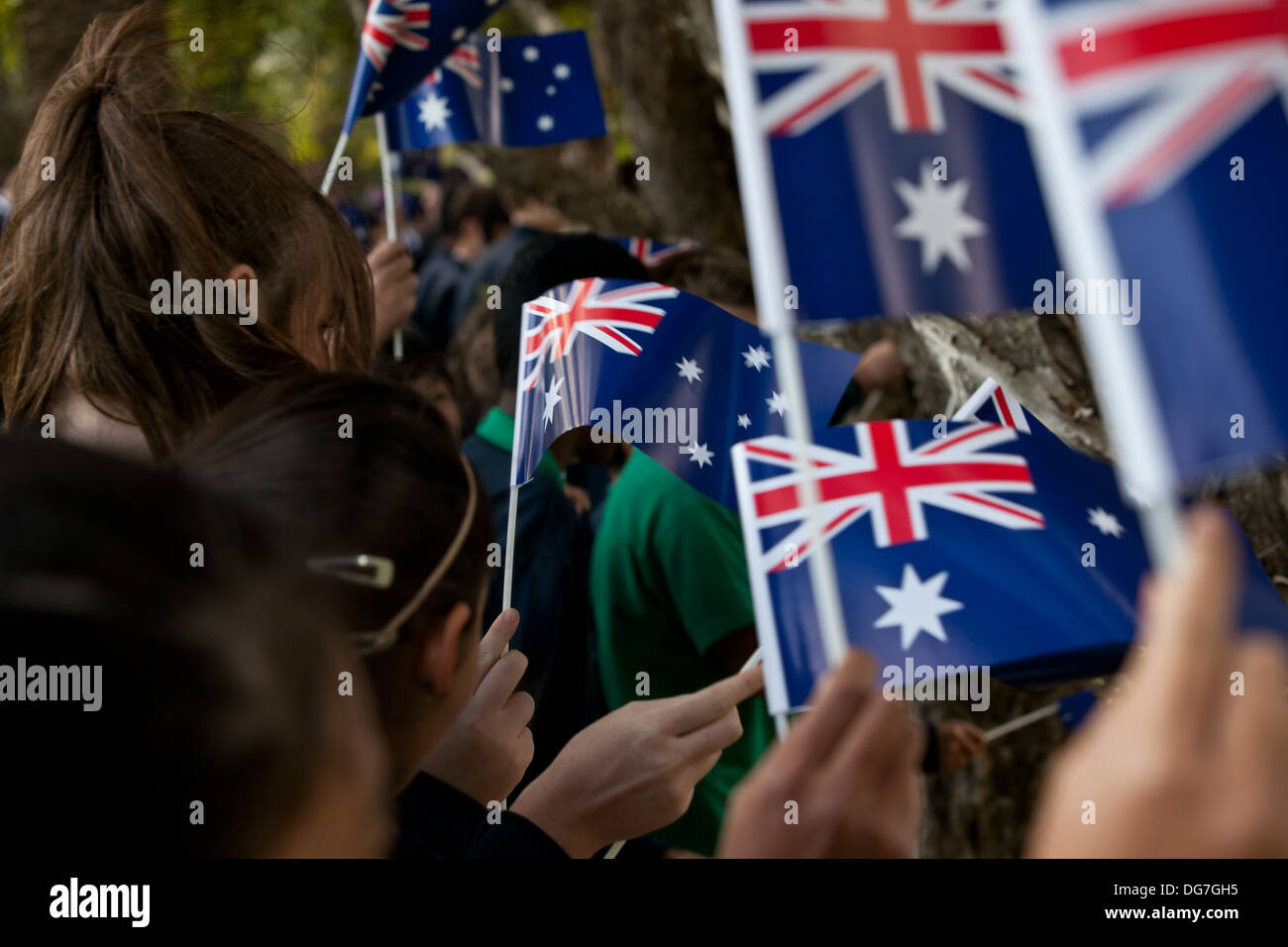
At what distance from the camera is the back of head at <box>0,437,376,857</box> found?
990 mm

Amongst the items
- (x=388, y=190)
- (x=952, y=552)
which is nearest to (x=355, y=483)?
(x=952, y=552)

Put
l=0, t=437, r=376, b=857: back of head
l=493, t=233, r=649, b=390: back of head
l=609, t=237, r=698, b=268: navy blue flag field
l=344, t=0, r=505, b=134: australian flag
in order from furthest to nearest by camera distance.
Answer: l=609, t=237, r=698, b=268: navy blue flag field
l=344, t=0, r=505, b=134: australian flag
l=493, t=233, r=649, b=390: back of head
l=0, t=437, r=376, b=857: back of head

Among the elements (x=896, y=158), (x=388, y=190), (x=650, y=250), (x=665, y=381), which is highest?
(x=650, y=250)

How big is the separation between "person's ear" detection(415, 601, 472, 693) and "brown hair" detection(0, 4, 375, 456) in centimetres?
66

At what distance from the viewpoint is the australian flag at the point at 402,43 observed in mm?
3619

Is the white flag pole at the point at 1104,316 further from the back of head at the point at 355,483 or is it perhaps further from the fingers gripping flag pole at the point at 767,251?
Answer: the back of head at the point at 355,483

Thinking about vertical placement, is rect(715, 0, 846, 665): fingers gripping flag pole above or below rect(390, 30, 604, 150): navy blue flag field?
below

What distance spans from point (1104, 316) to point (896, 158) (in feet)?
1.63

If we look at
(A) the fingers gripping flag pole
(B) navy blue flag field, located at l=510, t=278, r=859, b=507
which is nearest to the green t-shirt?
(B) navy blue flag field, located at l=510, t=278, r=859, b=507

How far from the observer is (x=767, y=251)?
137 centimetres

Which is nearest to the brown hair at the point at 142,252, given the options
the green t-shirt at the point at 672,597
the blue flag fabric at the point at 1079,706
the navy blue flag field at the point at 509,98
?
the green t-shirt at the point at 672,597

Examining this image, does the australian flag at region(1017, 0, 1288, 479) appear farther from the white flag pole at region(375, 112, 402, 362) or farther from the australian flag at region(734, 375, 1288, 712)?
the white flag pole at region(375, 112, 402, 362)

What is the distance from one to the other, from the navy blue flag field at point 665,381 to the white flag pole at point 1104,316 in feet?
4.55

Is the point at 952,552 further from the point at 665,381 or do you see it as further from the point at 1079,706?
the point at 1079,706
